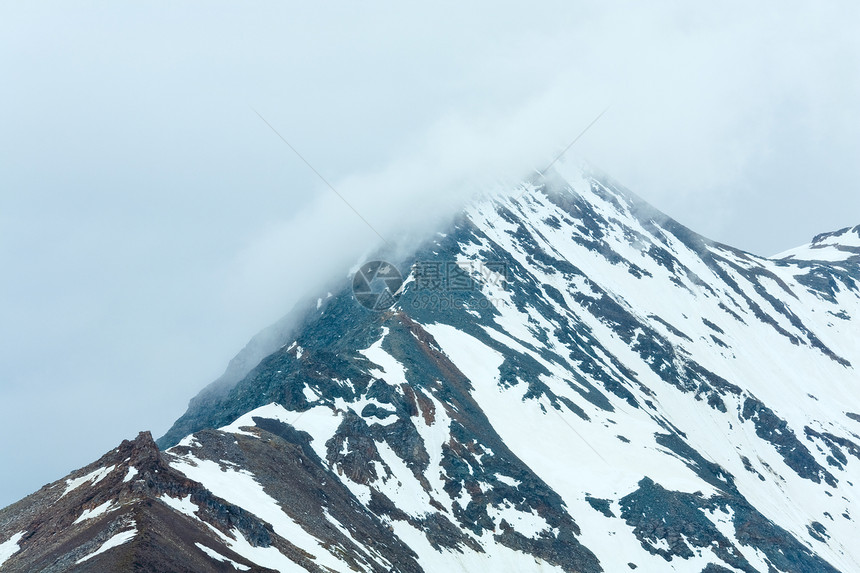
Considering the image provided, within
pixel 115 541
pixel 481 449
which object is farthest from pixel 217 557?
pixel 481 449

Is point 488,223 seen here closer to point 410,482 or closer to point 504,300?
point 504,300

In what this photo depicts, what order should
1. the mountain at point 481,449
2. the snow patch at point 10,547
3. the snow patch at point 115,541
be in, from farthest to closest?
the mountain at point 481,449
the snow patch at point 10,547
the snow patch at point 115,541

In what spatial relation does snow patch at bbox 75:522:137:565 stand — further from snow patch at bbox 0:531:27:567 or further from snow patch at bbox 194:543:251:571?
snow patch at bbox 0:531:27:567

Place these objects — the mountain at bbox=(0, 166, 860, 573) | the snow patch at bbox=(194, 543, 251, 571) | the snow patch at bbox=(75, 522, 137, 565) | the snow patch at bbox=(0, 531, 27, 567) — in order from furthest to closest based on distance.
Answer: the mountain at bbox=(0, 166, 860, 573) < the snow patch at bbox=(0, 531, 27, 567) < the snow patch at bbox=(194, 543, 251, 571) < the snow patch at bbox=(75, 522, 137, 565)

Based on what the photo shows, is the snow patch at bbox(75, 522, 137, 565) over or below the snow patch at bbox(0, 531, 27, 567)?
below

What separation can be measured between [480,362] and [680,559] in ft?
134

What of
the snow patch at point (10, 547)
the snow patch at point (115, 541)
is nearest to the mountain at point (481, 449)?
the snow patch at point (115, 541)

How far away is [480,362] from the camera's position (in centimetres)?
11600

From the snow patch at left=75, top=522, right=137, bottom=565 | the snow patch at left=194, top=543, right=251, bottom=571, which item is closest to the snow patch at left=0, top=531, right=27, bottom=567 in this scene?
the snow patch at left=75, top=522, right=137, bottom=565

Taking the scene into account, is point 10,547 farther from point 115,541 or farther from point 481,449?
point 481,449

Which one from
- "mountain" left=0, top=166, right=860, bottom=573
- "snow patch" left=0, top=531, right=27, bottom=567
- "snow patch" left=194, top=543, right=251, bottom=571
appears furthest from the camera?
"mountain" left=0, top=166, right=860, bottom=573

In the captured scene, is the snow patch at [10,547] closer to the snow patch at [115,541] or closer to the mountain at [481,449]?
the mountain at [481,449]

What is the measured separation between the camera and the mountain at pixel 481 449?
181 ft

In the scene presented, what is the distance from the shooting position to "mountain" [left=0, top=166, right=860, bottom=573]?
181 ft
